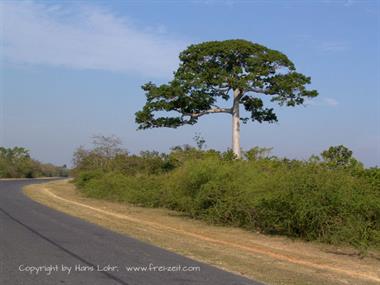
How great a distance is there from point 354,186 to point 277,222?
2923 mm

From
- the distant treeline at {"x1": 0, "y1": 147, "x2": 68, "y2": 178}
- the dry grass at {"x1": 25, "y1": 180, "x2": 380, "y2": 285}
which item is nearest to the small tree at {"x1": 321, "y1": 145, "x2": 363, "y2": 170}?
the dry grass at {"x1": 25, "y1": 180, "x2": 380, "y2": 285}

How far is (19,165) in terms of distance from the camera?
313 ft

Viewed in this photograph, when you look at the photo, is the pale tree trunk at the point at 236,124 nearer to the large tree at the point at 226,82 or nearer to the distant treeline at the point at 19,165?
the large tree at the point at 226,82

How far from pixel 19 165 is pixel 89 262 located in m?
90.0

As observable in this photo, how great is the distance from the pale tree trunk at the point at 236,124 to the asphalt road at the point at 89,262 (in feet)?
73.4

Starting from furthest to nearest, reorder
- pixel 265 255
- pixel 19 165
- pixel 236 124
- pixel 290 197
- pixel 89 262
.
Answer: pixel 19 165 < pixel 236 124 < pixel 290 197 < pixel 265 255 < pixel 89 262

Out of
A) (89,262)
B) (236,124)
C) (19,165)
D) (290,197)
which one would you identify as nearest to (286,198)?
(290,197)

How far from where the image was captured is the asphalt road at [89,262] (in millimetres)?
8625

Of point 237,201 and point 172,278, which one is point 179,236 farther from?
point 172,278

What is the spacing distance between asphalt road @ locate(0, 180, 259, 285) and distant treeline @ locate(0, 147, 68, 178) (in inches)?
3066

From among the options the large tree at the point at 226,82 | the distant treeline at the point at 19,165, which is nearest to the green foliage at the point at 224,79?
the large tree at the point at 226,82

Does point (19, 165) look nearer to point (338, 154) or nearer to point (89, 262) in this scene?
point (338, 154)

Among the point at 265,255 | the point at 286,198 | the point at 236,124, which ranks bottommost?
the point at 265,255

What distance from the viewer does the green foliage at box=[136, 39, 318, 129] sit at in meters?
35.0
